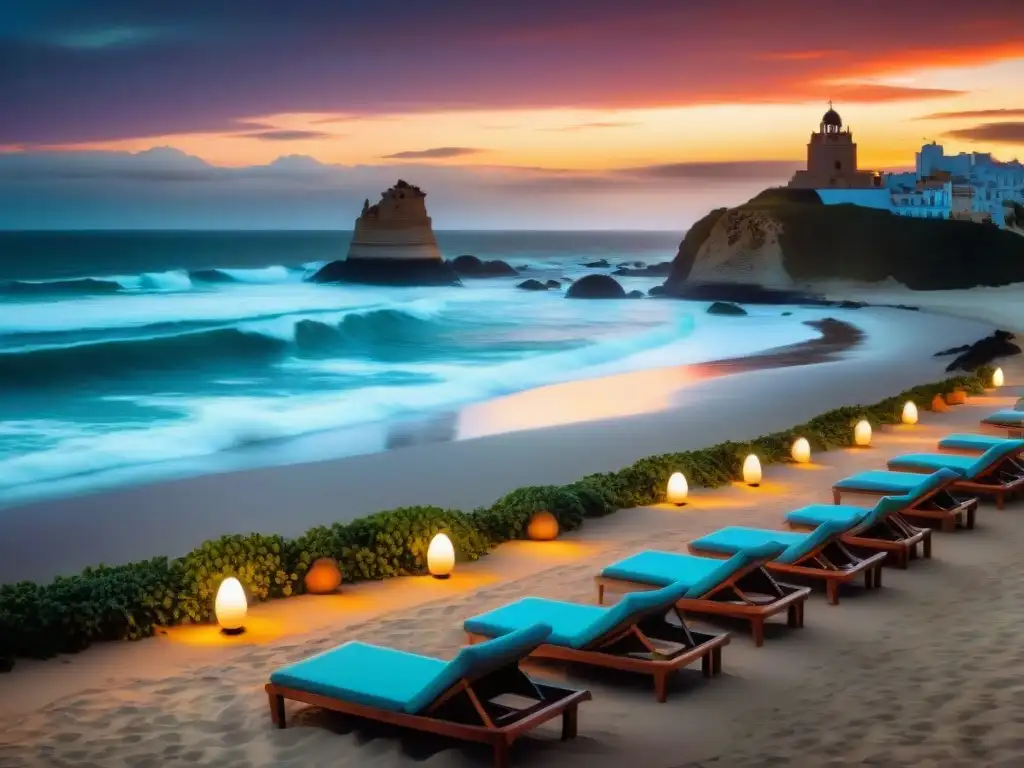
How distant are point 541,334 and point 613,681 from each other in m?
33.4

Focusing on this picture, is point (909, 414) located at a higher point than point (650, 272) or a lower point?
lower

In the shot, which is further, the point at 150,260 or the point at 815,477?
the point at 150,260

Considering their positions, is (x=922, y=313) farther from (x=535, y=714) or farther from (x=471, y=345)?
(x=535, y=714)

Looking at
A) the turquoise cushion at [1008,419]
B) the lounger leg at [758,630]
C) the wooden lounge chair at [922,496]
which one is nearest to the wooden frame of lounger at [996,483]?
the wooden lounge chair at [922,496]

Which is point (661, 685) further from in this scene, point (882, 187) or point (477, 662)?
point (882, 187)

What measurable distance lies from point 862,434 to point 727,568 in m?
7.53

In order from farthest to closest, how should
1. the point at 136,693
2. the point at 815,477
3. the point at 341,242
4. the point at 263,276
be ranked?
the point at 341,242 < the point at 263,276 < the point at 815,477 < the point at 136,693

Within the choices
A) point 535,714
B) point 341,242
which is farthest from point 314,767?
point 341,242

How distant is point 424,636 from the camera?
752cm

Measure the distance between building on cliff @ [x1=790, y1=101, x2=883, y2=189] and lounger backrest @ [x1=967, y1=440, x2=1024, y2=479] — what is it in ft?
212

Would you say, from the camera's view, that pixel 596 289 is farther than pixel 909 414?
Yes

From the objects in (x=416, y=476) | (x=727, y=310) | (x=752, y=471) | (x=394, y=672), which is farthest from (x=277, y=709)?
(x=727, y=310)

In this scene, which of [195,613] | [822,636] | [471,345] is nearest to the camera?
[822,636]

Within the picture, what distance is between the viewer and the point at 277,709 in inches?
238
